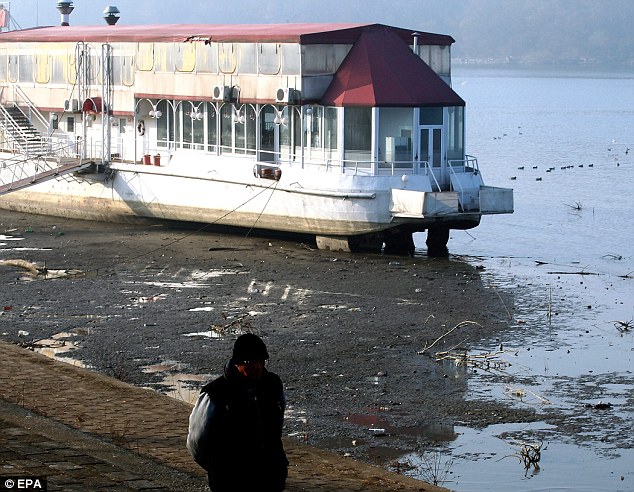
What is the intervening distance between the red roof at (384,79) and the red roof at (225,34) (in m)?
0.49

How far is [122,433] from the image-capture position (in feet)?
48.1

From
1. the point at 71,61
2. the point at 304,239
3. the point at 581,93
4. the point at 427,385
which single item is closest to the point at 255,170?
the point at 304,239

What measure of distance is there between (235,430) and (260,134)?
25.6m

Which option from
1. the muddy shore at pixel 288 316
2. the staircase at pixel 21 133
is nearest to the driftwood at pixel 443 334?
the muddy shore at pixel 288 316

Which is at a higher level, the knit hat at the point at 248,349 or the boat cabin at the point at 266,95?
the boat cabin at the point at 266,95

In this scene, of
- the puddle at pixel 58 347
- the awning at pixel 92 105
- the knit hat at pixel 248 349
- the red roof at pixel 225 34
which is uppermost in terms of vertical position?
the red roof at pixel 225 34

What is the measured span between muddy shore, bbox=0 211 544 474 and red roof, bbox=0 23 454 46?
16.0 ft

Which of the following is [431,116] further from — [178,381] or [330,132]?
[178,381]

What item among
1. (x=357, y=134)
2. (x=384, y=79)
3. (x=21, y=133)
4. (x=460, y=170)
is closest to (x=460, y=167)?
(x=460, y=170)

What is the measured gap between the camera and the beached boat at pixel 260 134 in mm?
32156

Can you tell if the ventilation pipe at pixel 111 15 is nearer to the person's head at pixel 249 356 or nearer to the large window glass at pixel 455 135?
the large window glass at pixel 455 135

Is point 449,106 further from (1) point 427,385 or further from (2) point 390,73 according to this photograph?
(1) point 427,385

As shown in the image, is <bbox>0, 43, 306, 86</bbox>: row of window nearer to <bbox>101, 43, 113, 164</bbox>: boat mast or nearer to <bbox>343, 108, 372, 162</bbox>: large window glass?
<bbox>101, 43, 113, 164</bbox>: boat mast

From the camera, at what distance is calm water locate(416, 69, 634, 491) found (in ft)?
52.3
